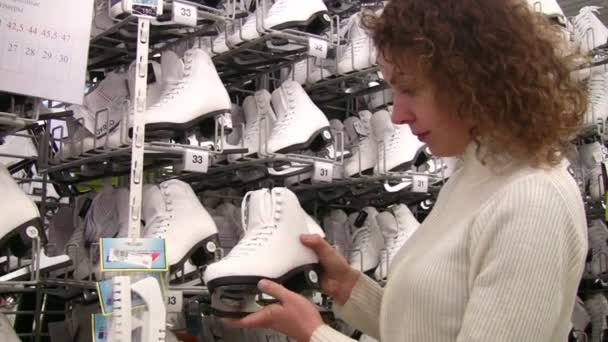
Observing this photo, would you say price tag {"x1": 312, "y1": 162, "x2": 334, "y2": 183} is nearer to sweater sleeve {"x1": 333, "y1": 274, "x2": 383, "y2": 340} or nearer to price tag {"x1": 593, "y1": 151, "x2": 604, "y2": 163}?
sweater sleeve {"x1": 333, "y1": 274, "x2": 383, "y2": 340}

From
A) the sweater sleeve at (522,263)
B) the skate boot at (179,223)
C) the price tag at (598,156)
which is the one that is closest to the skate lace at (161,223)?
the skate boot at (179,223)

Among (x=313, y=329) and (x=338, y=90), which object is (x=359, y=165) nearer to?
(x=338, y=90)

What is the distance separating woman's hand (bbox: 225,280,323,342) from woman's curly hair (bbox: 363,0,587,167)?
34 cm

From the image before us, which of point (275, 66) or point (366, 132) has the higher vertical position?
point (275, 66)

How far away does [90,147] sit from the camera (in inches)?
69.6

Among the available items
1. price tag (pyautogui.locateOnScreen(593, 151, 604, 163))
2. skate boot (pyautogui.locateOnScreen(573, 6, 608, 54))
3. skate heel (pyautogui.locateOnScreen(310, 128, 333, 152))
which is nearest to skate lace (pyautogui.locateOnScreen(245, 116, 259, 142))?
skate heel (pyautogui.locateOnScreen(310, 128, 333, 152))

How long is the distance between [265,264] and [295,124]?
0.69 metres

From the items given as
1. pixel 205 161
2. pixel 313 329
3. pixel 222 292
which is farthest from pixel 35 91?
pixel 313 329

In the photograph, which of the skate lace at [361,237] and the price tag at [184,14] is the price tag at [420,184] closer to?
the skate lace at [361,237]

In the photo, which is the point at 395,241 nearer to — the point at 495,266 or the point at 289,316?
the point at 289,316

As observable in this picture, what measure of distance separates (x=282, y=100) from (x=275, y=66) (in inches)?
7.7

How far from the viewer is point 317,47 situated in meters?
1.97

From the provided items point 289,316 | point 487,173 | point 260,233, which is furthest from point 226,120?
point 487,173

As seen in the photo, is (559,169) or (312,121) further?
(312,121)
